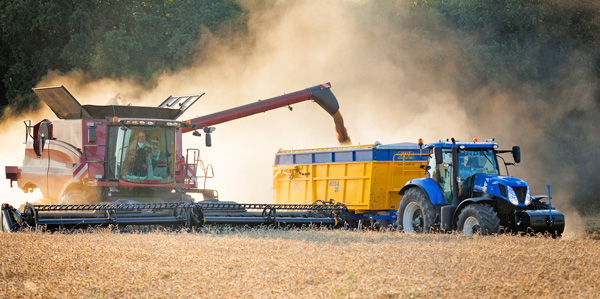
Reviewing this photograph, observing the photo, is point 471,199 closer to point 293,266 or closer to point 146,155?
point 293,266

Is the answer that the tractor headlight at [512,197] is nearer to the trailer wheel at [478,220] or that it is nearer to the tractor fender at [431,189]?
the trailer wheel at [478,220]

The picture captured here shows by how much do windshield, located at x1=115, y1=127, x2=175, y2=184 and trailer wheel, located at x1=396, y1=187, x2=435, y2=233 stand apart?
513cm

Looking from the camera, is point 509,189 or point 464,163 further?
point 464,163

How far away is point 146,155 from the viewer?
54.7 ft

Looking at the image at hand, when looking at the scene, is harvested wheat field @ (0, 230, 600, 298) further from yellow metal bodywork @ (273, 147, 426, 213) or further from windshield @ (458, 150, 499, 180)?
yellow metal bodywork @ (273, 147, 426, 213)

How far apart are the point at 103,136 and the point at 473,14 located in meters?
21.1

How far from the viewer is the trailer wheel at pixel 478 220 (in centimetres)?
1314

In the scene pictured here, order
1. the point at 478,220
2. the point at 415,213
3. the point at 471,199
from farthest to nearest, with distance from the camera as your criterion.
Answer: the point at 415,213 → the point at 471,199 → the point at 478,220

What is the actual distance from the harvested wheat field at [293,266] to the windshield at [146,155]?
3254 millimetres

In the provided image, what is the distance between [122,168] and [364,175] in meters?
5.50

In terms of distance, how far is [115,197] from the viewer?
16.5 meters

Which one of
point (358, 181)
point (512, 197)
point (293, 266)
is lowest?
point (293, 266)

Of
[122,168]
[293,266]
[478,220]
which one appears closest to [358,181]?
[478,220]

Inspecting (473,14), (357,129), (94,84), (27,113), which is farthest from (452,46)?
(27,113)
